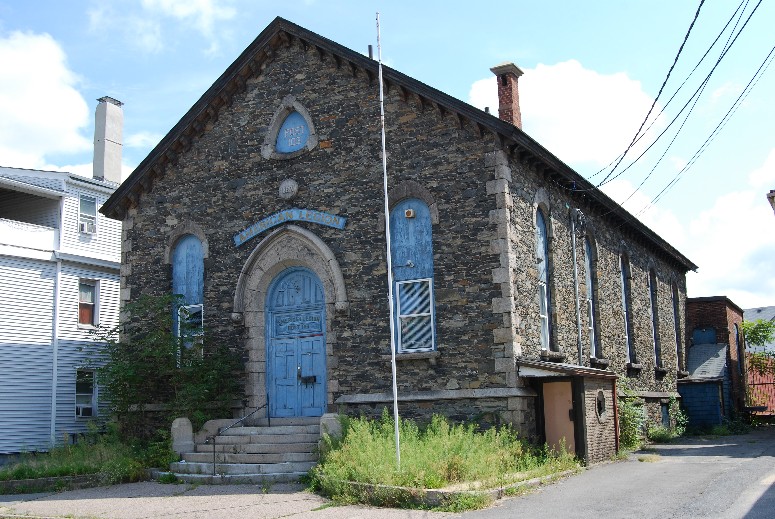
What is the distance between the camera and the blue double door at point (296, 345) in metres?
17.1

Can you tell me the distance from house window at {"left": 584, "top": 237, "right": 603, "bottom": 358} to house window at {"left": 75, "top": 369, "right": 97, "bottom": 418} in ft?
47.9

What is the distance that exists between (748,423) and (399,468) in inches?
838

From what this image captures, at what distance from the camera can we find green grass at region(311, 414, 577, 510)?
11625mm

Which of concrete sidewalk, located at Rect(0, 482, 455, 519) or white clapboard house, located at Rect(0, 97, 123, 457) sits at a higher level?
white clapboard house, located at Rect(0, 97, 123, 457)

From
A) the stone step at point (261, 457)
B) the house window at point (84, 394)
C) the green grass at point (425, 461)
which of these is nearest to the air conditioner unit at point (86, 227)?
the house window at point (84, 394)

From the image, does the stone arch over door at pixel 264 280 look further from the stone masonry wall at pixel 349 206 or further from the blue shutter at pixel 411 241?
the blue shutter at pixel 411 241

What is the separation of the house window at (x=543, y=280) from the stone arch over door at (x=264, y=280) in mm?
4317

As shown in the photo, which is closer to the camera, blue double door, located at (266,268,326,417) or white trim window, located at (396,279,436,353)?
white trim window, located at (396,279,436,353)

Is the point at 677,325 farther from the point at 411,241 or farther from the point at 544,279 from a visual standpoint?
the point at 411,241

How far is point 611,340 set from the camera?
71.7 ft

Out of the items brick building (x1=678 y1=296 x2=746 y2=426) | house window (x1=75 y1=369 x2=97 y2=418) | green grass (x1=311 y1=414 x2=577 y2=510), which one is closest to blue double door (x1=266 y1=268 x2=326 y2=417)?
green grass (x1=311 y1=414 x2=577 y2=510)

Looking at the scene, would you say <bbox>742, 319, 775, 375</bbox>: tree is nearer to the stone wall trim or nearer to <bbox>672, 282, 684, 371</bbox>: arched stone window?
<bbox>672, 282, 684, 371</bbox>: arched stone window

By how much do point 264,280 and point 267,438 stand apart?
3.71 m

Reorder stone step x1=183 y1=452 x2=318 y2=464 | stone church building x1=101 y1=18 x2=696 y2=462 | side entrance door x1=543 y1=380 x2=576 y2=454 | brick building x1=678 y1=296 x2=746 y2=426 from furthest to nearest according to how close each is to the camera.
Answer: brick building x1=678 y1=296 x2=746 y2=426 → side entrance door x1=543 y1=380 x2=576 y2=454 → stone church building x1=101 y1=18 x2=696 y2=462 → stone step x1=183 y1=452 x2=318 y2=464
